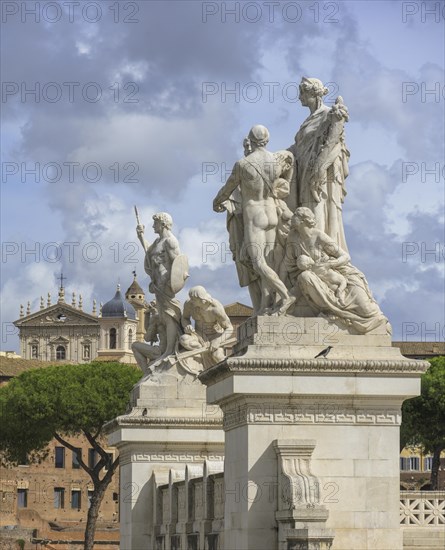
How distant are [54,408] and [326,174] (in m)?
59.6

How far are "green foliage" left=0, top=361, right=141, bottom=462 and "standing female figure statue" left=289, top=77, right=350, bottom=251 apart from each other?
57.2 m

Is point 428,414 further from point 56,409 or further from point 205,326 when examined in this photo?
point 205,326

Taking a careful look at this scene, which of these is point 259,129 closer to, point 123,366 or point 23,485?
point 123,366

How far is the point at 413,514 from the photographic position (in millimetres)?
23906

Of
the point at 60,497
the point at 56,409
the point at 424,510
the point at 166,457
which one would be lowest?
the point at 424,510

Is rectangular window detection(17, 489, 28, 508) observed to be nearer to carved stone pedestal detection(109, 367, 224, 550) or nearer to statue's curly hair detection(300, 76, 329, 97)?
carved stone pedestal detection(109, 367, 224, 550)

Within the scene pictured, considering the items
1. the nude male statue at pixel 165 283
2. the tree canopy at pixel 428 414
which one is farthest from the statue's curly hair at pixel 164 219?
the tree canopy at pixel 428 414

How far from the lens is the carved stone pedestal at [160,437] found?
32281 mm

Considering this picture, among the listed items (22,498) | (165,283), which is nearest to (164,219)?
(165,283)

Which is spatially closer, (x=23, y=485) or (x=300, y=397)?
(x=300, y=397)

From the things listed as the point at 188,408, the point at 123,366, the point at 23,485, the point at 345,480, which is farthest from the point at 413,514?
the point at 23,485

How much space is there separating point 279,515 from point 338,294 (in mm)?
3051

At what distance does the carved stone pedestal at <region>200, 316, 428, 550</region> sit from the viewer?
76.7ft

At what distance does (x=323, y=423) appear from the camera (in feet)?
77.6
